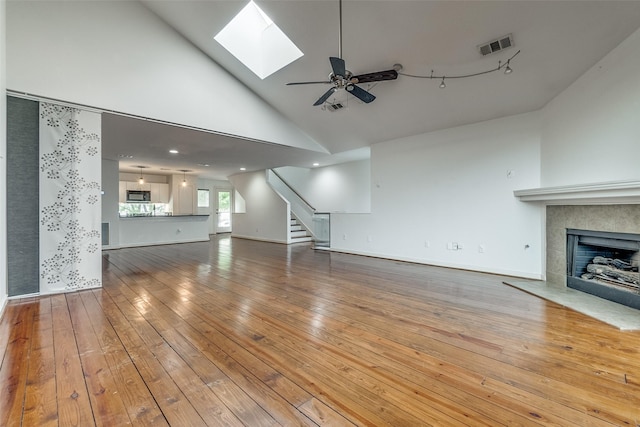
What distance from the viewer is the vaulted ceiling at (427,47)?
2916mm

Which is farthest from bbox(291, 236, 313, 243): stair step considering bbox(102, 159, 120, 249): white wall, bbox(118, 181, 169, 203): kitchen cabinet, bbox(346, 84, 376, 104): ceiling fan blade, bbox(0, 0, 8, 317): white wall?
bbox(0, 0, 8, 317): white wall

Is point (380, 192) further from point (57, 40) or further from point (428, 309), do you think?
point (57, 40)

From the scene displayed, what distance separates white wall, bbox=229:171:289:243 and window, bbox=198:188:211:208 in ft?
6.21

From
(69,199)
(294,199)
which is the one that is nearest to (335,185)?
(294,199)

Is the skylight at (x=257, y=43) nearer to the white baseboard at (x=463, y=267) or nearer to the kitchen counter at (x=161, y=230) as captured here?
the white baseboard at (x=463, y=267)

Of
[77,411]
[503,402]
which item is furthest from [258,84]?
[503,402]

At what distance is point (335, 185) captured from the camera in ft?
31.2

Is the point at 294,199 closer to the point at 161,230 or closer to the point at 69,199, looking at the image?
the point at 161,230

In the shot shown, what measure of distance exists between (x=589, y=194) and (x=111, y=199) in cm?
1008

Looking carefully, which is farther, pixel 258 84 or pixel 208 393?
pixel 258 84

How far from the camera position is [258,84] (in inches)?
207

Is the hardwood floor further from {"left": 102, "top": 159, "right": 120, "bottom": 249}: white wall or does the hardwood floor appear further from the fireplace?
{"left": 102, "top": 159, "right": 120, "bottom": 249}: white wall

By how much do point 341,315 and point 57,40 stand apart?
494cm

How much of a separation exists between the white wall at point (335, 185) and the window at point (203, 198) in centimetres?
398
